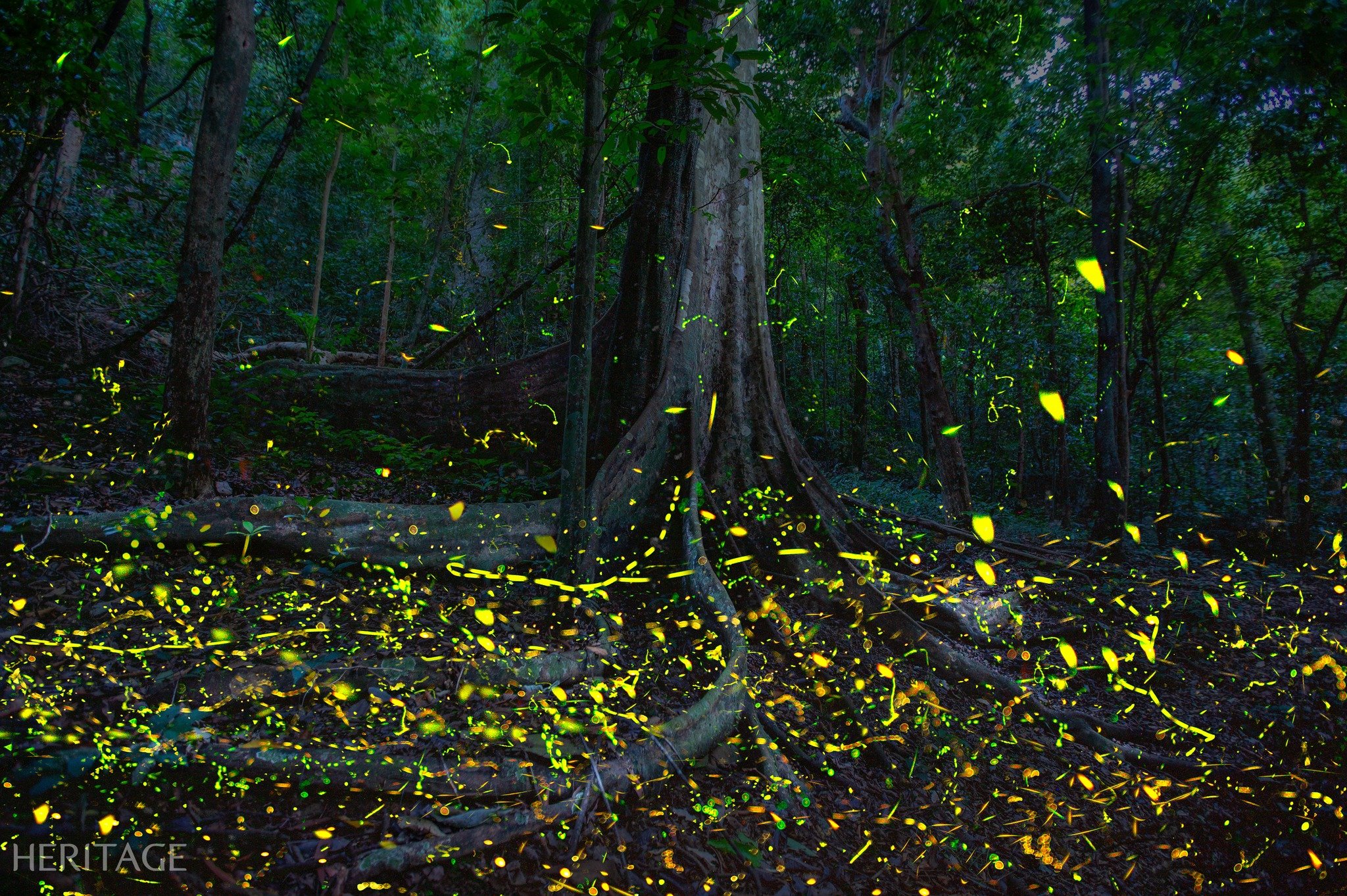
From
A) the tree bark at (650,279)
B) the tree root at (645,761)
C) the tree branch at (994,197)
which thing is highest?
the tree branch at (994,197)

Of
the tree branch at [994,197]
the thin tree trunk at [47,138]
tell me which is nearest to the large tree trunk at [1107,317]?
the tree branch at [994,197]

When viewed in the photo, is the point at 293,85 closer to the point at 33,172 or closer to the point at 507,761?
the point at 33,172

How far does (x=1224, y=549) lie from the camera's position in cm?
868

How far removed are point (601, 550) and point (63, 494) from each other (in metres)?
3.25

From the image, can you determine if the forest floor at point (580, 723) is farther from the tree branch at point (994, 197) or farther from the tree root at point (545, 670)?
the tree branch at point (994, 197)

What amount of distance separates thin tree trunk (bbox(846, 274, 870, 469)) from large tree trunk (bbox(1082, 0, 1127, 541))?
5883 mm

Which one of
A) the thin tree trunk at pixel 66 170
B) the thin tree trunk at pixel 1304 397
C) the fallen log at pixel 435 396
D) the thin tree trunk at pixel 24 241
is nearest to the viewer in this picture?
the thin tree trunk at pixel 24 241

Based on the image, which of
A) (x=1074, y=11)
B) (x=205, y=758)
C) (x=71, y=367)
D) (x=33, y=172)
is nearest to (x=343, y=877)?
(x=205, y=758)

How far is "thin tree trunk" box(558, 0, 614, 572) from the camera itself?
11.6 feet

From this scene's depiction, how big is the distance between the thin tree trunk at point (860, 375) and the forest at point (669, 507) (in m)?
2.62

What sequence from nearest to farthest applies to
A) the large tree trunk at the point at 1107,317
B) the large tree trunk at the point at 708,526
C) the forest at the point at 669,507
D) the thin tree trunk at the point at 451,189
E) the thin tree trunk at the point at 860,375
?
the forest at the point at 669,507 < the large tree trunk at the point at 708,526 < the large tree trunk at the point at 1107,317 < the thin tree trunk at the point at 451,189 < the thin tree trunk at the point at 860,375

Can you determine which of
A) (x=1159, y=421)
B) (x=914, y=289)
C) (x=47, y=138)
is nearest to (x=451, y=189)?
(x=47, y=138)

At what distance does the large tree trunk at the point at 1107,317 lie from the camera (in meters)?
7.15

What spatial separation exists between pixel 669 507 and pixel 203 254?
346 centimetres
